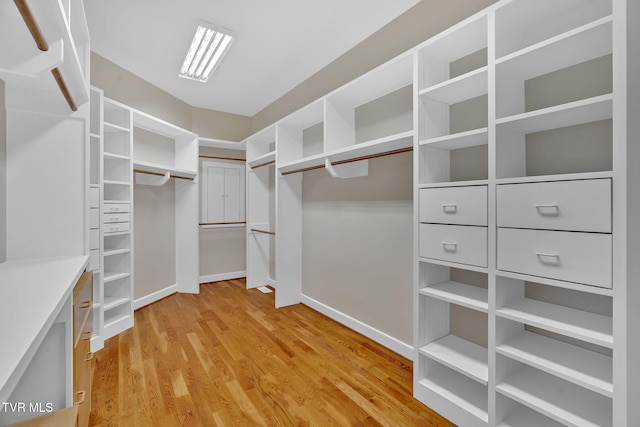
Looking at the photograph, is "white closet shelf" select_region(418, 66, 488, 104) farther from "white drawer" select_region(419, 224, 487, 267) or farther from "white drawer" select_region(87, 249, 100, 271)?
"white drawer" select_region(87, 249, 100, 271)

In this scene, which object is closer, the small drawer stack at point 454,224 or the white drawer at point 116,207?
the small drawer stack at point 454,224

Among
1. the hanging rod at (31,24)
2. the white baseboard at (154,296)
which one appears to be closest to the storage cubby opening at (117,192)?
the white baseboard at (154,296)

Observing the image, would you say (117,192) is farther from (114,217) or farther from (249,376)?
(249,376)

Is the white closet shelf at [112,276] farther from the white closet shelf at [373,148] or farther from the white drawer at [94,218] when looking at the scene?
the white closet shelf at [373,148]

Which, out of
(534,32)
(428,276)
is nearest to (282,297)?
(428,276)

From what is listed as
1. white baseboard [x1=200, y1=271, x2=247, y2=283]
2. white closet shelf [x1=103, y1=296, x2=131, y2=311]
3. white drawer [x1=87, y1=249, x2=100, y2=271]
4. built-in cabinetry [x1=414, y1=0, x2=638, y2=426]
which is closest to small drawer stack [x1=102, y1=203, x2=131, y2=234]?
white drawer [x1=87, y1=249, x2=100, y2=271]

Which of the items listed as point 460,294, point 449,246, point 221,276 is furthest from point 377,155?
point 221,276

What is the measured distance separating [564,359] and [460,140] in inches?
46.7

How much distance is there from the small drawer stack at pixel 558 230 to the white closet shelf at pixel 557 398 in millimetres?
576

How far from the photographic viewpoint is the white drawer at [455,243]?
1.54 m

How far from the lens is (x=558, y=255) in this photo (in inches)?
49.2

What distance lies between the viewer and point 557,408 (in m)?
1.29

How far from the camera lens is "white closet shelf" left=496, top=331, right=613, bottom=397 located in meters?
1.19

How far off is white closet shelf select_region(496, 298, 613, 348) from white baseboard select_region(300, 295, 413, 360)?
1.05 metres
